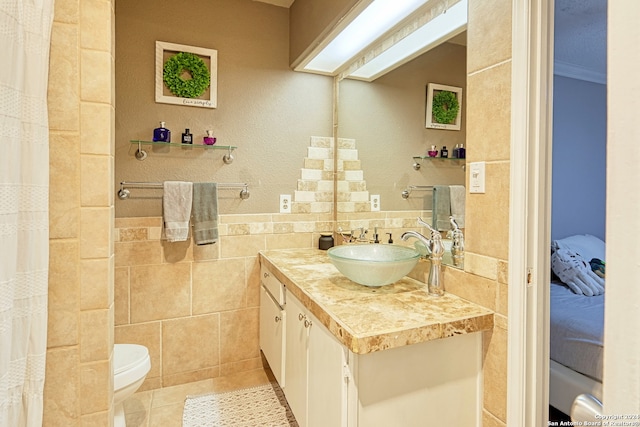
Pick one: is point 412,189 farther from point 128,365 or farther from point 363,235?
point 128,365

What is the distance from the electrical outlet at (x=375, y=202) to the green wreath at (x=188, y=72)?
1.34 meters

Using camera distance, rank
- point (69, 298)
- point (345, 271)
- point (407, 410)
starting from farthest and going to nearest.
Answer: point (345, 271)
point (407, 410)
point (69, 298)

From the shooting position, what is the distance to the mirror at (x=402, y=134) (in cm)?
148

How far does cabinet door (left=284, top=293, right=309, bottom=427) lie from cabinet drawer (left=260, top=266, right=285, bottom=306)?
0.33 feet

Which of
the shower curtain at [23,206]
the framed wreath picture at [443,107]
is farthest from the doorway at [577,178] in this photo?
the shower curtain at [23,206]

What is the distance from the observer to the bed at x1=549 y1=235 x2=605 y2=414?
5.58ft

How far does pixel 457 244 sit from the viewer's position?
1396 millimetres

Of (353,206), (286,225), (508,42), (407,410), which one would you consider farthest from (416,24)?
(407,410)

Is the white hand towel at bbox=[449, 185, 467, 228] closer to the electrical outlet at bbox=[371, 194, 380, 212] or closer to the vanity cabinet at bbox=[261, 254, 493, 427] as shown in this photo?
the vanity cabinet at bbox=[261, 254, 493, 427]

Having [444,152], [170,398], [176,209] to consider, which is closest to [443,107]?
[444,152]

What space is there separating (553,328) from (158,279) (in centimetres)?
239

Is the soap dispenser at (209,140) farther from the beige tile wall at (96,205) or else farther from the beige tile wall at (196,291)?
the beige tile wall at (96,205)

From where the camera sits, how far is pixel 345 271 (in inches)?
57.6

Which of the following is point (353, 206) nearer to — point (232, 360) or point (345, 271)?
point (345, 271)
